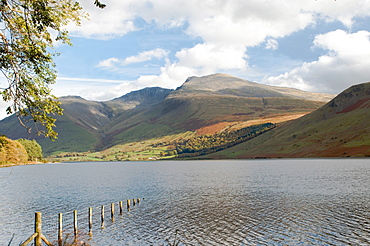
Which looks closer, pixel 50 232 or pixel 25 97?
pixel 25 97

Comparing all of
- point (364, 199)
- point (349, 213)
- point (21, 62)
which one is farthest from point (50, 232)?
point (364, 199)

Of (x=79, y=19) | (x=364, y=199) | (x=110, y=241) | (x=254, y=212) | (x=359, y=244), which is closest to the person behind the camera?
(x=79, y=19)

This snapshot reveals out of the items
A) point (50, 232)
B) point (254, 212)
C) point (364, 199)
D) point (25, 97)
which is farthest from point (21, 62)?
point (364, 199)

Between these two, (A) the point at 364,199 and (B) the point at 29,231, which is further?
(A) the point at 364,199

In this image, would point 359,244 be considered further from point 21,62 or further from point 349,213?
point 21,62

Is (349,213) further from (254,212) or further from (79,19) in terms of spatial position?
(79,19)

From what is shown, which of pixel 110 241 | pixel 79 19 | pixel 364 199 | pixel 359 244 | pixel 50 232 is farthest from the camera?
pixel 364 199

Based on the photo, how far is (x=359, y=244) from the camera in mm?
33750

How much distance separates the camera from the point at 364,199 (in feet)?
203

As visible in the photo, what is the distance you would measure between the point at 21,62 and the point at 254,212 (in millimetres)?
43805

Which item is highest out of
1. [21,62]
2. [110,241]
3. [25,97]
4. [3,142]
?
[21,62]

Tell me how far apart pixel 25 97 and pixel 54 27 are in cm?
586

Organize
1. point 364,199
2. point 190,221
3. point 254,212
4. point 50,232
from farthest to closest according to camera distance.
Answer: point 364,199
point 254,212
point 190,221
point 50,232

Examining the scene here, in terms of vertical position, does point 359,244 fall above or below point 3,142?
below
